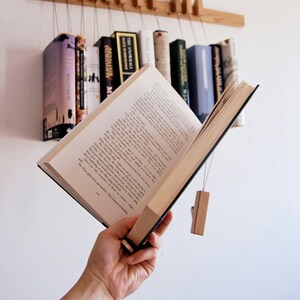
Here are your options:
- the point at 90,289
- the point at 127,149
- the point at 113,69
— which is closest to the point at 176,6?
the point at 113,69

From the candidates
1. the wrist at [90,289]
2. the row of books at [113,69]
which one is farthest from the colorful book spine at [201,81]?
the wrist at [90,289]

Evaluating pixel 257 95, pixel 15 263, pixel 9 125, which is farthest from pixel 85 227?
pixel 257 95

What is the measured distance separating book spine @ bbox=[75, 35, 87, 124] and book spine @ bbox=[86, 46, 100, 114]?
0.02 m

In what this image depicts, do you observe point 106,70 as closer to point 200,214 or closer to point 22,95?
point 22,95

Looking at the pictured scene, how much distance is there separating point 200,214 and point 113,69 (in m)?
0.54

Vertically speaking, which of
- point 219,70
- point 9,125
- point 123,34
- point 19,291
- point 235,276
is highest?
point 123,34

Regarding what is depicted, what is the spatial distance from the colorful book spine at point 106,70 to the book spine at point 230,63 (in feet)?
1.16

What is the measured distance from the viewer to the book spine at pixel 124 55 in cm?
93

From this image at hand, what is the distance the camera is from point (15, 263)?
95 cm

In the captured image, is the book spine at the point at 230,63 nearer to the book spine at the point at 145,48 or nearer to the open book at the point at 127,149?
the book spine at the point at 145,48

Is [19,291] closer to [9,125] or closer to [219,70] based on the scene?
[9,125]

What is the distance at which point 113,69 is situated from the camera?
3.08 feet

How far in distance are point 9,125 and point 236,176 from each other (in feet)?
2.55

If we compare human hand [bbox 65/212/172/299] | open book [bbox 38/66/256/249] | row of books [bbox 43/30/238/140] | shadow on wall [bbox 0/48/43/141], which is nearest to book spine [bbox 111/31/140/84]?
row of books [bbox 43/30/238/140]
